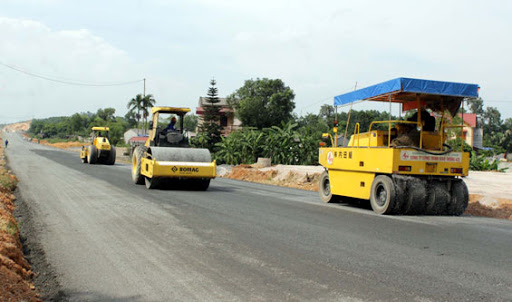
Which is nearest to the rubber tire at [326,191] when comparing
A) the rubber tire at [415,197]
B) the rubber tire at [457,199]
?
the rubber tire at [415,197]

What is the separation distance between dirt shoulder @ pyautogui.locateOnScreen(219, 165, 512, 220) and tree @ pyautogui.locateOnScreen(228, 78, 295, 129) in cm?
3348

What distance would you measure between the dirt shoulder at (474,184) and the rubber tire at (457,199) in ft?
4.47

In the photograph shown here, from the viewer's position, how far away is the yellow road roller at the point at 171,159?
14.5m

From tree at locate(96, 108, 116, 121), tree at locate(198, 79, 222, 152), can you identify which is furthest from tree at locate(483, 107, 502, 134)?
tree at locate(96, 108, 116, 121)

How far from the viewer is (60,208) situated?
10.5 metres

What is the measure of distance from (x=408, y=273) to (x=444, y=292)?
27.8 inches

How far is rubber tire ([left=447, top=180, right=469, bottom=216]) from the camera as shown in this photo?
1075cm

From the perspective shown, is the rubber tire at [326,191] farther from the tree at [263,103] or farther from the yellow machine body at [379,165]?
the tree at [263,103]

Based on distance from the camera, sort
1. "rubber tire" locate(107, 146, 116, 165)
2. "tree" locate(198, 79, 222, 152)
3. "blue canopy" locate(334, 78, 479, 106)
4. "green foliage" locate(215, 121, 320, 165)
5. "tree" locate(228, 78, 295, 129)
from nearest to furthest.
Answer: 1. "blue canopy" locate(334, 78, 479, 106)
2. "rubber tire" locate(107, 146, 116, 165)
3. "green foliage" locate(215, 121, 320, 165)
4. "tree" locate(198, 79, 222, 152)
5. "tree" locate(228, 78, 295, 129)

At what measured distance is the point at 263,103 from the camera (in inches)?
2643

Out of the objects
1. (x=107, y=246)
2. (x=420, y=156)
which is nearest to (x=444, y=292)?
(x=107, y=246)

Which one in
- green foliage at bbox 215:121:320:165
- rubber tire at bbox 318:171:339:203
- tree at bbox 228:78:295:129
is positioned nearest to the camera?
rubber tire at bbox 318:171:339:203

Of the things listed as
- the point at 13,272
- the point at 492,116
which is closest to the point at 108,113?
the point at 492,116

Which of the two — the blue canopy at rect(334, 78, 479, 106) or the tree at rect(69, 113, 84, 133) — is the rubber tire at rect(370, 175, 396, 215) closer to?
the blue canopy at rect(334, 78, 479, 106)
